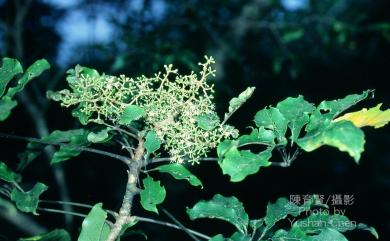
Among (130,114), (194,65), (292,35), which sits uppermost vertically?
(292,35)

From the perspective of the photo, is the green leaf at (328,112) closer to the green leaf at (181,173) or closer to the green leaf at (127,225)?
the green leaf at (181,173)

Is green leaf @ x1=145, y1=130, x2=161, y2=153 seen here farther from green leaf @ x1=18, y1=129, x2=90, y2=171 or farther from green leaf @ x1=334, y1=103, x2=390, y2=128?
green leaf @ x1=334, y1=103, x2=390, y2=128

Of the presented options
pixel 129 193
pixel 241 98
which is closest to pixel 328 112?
pixel 241 98

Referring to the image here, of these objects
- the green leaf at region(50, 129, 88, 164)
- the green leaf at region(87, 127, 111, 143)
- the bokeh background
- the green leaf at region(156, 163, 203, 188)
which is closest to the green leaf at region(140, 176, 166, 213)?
the green leaf at region(156, 163, 203, 188)

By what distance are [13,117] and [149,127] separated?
2.96 metres

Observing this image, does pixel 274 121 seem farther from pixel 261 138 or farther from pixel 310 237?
pixel 310 237

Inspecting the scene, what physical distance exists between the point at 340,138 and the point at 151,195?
52 centimetres

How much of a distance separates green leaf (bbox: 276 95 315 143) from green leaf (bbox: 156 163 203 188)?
0.28 m

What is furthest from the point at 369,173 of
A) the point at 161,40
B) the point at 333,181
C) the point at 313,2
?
the point at 161,40

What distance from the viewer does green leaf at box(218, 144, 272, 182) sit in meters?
0.95

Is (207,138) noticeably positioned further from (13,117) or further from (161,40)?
(13,117)

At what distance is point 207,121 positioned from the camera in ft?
3.72

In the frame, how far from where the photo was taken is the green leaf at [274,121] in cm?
107

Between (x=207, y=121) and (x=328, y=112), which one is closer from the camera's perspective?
(x=328, y=112)
